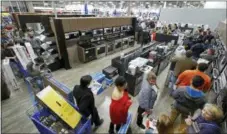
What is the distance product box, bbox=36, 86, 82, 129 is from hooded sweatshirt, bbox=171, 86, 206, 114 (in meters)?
1.77

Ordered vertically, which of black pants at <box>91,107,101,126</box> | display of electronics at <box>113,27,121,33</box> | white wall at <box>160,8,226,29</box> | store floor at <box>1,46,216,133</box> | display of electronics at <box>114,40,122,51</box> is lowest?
store floor at <box>1,46,216,133</box>

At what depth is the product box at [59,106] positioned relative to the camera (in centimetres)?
180

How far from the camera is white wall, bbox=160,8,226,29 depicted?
9242mm

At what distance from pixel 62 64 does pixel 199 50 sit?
5243 millimetres

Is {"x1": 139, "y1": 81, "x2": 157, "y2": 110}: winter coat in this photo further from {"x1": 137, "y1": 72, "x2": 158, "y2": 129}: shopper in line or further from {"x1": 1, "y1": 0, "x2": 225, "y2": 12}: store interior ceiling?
{"x1": 1, "y1": 0, "x2": 225, "y2": 12}: store interior ceiling

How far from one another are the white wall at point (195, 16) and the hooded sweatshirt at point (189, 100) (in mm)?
10462

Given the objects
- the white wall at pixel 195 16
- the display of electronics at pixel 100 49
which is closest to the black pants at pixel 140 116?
the display of electronics at pixel 100 49

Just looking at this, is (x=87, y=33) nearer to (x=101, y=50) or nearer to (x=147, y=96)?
(x=101, y=50)

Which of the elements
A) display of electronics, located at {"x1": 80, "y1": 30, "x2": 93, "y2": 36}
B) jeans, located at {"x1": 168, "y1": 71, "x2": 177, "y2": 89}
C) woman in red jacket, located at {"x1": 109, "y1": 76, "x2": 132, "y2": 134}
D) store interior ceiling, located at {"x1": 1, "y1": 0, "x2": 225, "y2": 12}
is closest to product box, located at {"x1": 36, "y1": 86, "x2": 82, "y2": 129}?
woman in red jacket, located at {"x1": 109, "y1": 76, "x2": 132, "y2": 134}

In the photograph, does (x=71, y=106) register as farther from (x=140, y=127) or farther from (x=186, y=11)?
(x=186, y=11)

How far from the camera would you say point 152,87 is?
2.07 m

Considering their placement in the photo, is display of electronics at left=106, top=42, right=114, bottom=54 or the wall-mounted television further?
the wall-mounted television

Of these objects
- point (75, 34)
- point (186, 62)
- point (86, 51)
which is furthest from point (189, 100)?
point (75, 34)

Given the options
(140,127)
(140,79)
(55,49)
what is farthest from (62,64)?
(140,127)
